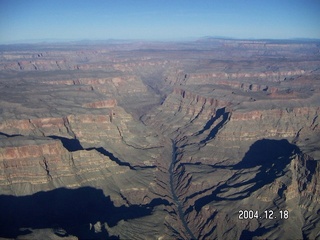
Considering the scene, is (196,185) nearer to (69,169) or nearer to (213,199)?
(213,199)

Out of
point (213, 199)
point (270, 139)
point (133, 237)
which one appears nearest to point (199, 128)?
point (270, 139)
